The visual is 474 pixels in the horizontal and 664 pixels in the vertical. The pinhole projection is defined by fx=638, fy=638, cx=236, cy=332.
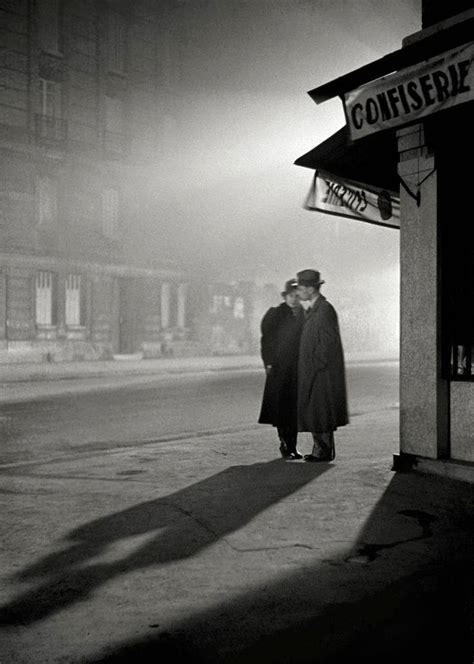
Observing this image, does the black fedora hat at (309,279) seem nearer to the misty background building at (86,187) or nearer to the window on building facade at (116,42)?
the misty background building at (86,187)

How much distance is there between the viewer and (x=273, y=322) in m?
7.50

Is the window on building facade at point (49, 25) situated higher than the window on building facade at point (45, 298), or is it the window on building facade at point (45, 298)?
the window on building facade at point (49, 25)

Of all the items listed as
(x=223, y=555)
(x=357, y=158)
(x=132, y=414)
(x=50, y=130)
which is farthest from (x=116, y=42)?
(x=223, y=555)

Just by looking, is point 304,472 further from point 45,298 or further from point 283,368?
point 45,298

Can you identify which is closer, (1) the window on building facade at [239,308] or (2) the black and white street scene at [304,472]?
(2) the black and white street scene at [304,472]

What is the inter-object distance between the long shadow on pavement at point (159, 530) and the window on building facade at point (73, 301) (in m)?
22.3

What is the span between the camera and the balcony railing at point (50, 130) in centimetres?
2655

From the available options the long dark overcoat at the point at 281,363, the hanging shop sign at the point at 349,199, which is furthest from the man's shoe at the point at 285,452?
the hanging shop sign at the point at 349,199

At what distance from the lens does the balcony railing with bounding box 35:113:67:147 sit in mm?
26547

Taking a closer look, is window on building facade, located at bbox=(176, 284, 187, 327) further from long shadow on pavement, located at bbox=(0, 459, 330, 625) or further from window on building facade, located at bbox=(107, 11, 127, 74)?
long shadow on pavement, located at bbox=(0, 459, 330, 625)

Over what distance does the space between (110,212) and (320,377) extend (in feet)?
79.9

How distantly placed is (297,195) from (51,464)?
38.3 metres

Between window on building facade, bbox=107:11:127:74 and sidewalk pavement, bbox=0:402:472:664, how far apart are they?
88.4 ft

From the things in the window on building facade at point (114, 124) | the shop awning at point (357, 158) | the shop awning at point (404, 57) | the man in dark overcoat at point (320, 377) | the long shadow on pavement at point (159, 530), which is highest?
the window on building facade at point (114, 124)
